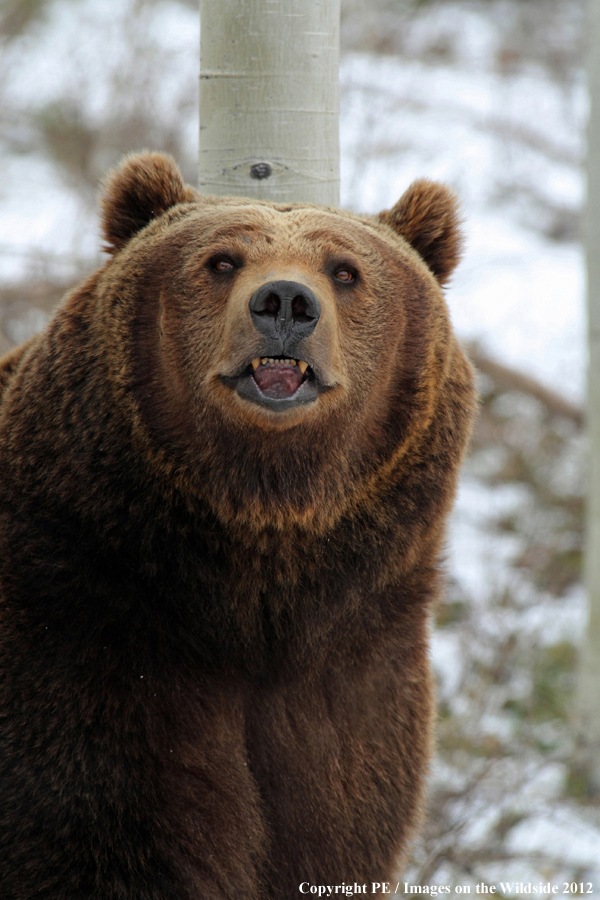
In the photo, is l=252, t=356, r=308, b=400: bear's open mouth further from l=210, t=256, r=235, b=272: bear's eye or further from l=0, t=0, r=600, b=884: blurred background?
l=0, t=0, r=600, b=884: blurred background

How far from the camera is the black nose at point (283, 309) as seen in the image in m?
2.22

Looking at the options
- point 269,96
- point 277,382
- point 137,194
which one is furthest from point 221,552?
point 269,96

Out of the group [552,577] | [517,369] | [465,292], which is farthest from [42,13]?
[552,577]

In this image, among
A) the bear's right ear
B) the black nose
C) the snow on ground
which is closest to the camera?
the black nose

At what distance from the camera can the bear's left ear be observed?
2.90 m

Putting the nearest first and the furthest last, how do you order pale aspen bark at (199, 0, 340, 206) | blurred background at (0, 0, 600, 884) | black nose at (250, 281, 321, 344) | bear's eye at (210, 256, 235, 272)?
black nose at (250, 281, 321, 344)
bear's eye at (210, 256, 235, 272)
pale aspen bark at (199, 0, 340, 206)
blurred background at (0, 0, 600, 884)

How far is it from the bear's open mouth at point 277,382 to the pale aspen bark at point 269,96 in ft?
2.98

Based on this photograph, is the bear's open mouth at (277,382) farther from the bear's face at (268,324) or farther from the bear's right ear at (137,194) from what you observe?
the bear's right ear at (137,194)

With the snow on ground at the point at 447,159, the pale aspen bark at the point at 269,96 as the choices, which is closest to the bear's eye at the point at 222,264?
the pale aspen bark at the point at 269,96

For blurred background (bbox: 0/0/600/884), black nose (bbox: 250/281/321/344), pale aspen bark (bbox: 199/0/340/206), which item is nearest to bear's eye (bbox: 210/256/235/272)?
black nose (bbox: 250/281/321/344)

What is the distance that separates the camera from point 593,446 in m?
6.19

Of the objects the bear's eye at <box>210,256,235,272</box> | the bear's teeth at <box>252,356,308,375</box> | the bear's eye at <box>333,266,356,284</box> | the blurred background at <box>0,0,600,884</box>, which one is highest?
the bear's eye at <box>210,256,235,272</box>

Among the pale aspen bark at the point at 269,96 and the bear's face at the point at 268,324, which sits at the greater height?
the pale aspen bark at the point at 269,96

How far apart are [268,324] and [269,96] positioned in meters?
1.03
